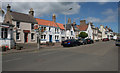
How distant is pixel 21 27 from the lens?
2852 centimetres

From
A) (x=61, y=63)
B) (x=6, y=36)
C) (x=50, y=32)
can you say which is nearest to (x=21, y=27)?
(x=6, y=36)

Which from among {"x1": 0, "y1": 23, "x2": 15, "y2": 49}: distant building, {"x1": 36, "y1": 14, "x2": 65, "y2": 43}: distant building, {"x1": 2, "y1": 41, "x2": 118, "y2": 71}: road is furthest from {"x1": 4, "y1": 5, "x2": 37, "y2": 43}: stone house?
{"x1": 2, "y1": 41, "x2": 118, "y2": 71}: road

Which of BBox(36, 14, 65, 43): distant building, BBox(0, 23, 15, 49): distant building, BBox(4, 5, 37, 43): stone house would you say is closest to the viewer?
BBox(0, 23, 15, 49): distant building

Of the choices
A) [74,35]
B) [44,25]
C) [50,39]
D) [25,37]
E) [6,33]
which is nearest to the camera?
[6,33]

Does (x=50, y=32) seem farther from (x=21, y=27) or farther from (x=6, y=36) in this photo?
(x=6, y=36)

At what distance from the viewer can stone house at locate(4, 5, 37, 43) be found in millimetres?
27141

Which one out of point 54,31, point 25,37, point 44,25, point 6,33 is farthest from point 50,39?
point 6,33

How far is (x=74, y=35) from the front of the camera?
53.1 meters

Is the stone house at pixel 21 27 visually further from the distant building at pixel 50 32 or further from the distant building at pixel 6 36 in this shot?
the distant building at pixel 6 36

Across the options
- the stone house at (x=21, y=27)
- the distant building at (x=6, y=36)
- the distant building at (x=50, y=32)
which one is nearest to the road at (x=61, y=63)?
the distant building at (x=6, y=36)

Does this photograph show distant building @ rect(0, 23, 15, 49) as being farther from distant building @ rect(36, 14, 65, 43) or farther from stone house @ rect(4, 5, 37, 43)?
distant building @ rect(36, 14, 65, 43)

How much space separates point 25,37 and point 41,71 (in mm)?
24814

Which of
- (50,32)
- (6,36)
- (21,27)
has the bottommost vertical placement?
(6,36)

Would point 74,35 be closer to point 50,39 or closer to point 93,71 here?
point 50,39
